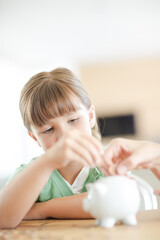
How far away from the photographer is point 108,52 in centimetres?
736

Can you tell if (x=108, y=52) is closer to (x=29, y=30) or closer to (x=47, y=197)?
(x=29, y=30)

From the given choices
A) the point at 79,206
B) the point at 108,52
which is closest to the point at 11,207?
the point at 79,206

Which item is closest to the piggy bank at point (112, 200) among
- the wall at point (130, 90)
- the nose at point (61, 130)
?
the nose at point (61, 130)

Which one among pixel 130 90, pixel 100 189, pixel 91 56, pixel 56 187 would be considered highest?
pixel 100 189

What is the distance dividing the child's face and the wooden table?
31 centimetres

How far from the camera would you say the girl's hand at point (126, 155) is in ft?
2.62

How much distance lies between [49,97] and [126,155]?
40 centimetres

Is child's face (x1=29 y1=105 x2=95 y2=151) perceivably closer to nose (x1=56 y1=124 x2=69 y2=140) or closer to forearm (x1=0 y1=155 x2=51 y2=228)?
nose (x1=56 y1=124 x2=69 y2=140)

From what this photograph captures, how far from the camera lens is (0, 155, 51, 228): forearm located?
84 cm

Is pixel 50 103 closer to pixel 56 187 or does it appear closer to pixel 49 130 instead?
pixel 49 130

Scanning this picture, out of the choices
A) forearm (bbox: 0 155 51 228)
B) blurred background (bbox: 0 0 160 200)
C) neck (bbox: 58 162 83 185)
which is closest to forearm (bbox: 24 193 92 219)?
forearm (bbox: 0 155 51 228)

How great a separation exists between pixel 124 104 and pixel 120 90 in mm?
349

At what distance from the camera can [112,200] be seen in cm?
69

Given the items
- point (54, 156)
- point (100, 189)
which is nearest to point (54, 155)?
point (54, 156)
